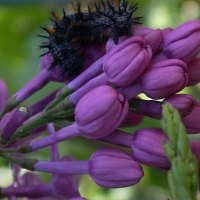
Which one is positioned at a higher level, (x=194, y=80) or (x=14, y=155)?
(x=194, y=80)

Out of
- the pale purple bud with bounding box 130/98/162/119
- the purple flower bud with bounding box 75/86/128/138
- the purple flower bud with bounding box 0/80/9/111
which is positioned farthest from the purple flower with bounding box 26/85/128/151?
the purple flower bud with bounding box 0/80/9/111

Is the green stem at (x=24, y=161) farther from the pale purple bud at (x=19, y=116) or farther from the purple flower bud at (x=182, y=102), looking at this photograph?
the purple flower bud at (x=182, y=102)

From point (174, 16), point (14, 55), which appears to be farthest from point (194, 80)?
point (14, 55)

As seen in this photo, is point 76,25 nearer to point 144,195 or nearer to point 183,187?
point 183,187

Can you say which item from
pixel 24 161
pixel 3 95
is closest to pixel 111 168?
pixel 24 161

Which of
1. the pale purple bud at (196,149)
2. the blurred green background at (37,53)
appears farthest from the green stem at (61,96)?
the blurred green background at (37,53)

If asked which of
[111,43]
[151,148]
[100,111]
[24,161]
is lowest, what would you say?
[24,161]

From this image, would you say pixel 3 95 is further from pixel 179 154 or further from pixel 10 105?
pixel 179 154

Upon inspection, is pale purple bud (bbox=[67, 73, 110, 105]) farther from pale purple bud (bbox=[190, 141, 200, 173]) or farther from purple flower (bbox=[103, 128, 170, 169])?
pale purple bud (bbox=[190, 141, 200, 173])
